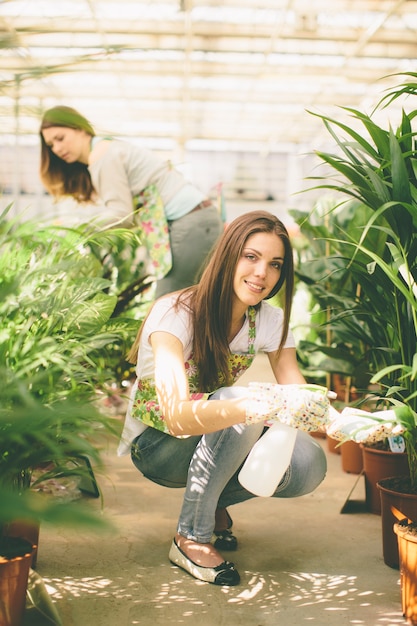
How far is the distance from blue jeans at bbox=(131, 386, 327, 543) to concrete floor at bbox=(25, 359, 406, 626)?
0.11m

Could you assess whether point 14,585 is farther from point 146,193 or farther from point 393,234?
point 146,193

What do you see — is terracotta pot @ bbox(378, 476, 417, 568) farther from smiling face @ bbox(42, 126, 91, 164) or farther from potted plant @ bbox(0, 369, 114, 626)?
smiling face @ bbox(42, 126, 91, 164)

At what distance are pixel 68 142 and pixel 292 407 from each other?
4.41 ft

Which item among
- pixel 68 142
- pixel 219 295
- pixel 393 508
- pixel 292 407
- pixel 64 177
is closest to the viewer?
pixel 292 407

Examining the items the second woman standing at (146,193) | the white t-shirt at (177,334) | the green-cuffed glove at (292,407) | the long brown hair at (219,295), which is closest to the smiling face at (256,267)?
the long brown hair at (219,295)

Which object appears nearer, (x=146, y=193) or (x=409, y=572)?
(x=409, y=572)

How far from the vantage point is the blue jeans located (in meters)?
1.46

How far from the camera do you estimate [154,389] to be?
1580 millimetres

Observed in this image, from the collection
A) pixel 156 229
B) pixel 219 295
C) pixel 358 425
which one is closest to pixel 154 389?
pixel 219 295

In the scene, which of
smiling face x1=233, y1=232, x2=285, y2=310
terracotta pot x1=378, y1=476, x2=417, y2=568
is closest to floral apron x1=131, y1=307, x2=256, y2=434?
smiling face x1=233, y1=232, x2=285, y2=310

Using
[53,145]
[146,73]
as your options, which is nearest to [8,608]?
[53,145]

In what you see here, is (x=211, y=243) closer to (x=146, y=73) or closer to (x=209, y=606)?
(x=209, y=606)

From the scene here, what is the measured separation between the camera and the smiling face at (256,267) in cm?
151

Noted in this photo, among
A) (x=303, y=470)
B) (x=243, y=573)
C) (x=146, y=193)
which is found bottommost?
(x=243, y=573)
